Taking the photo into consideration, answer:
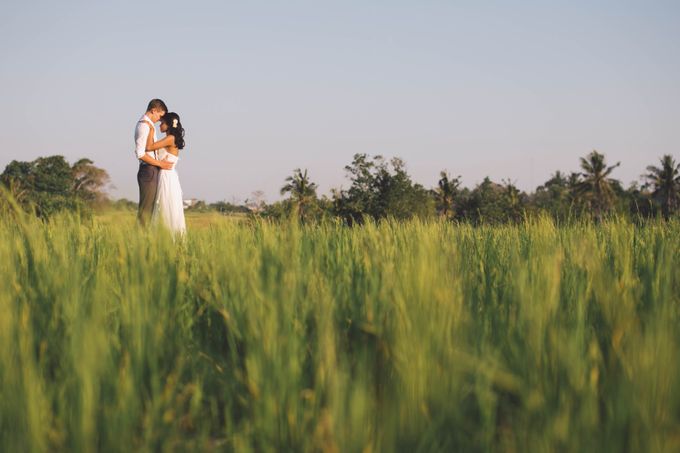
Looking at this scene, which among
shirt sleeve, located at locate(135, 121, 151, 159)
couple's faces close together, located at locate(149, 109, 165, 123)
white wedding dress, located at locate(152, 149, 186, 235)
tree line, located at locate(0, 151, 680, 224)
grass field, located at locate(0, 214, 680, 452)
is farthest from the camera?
tree line, located at locate(0, 151, 680, 224)

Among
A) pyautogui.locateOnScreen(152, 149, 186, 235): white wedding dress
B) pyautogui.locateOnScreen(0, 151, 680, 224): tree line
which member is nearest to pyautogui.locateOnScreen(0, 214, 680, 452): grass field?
pyautogui.locateOnScreen(152, 149, 186, 235): white wedding dress

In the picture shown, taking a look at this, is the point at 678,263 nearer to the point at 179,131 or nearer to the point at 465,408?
the point at 465,408

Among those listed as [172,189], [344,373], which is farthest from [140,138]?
[344,373]

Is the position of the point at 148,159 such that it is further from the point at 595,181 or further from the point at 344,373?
the point at 595,181

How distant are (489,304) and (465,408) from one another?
74cm

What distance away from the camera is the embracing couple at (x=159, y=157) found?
7.74 metres

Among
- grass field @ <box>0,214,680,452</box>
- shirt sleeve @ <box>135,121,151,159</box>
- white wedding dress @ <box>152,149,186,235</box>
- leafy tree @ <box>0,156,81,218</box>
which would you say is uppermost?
leafy tree @ <box>0,156,81,218</box>

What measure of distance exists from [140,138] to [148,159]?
30 cm

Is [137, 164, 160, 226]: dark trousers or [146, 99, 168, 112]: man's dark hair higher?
[146, 99, 168, 112]: man's dark hair

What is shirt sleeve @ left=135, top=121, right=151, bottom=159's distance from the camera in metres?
7.71

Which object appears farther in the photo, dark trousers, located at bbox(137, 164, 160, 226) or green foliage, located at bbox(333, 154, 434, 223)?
green foliage, located at bbox(333, 154, 434, 223)

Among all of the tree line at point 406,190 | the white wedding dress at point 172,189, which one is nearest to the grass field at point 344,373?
the white wedding dress at point 172,189

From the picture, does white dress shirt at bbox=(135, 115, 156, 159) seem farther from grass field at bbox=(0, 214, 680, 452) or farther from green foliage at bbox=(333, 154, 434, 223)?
green foliage at bbox=(333, 154, 434, 223)

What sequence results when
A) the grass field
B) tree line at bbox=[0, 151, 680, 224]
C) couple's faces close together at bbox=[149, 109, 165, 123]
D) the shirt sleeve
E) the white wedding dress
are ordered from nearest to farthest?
the grass field, the shirt sleeve, the white wedding dress, couple's faces close together at bbox=[149, 109, 165, 123], tree line at bbox=[0, 151, 680, 224]
